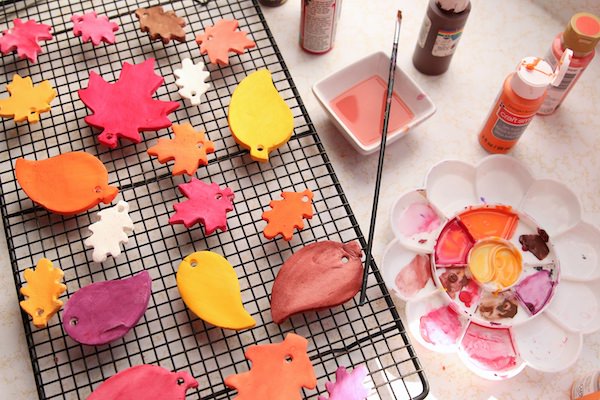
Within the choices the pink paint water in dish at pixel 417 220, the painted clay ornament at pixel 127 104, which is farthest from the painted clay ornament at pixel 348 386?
the painted clay ornament at pixel 127 104

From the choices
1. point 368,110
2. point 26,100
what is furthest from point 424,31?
point 26,100

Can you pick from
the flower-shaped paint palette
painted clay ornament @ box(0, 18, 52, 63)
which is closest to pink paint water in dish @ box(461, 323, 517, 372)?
the flower-shaped paint palette

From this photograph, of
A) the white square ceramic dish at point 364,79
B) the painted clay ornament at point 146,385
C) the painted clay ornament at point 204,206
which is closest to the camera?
the painted clay ornament at point 146,385

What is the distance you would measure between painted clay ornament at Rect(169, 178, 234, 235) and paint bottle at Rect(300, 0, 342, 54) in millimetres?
338

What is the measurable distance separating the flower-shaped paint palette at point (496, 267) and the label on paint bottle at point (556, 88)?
138 millimetres

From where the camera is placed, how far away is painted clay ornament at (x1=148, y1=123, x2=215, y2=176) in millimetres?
945

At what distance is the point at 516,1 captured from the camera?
1.19 m

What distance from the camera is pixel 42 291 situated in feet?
2.82

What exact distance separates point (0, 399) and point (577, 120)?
39.5 inches

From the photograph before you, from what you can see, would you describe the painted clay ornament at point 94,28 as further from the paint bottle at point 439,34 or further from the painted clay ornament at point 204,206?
the paint bottle at point 439,34

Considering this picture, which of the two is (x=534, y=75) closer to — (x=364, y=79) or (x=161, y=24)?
(x=364, y=79)

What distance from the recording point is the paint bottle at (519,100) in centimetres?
91

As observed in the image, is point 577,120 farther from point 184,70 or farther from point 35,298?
point 35,298

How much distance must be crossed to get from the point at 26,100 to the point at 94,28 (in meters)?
0.17
